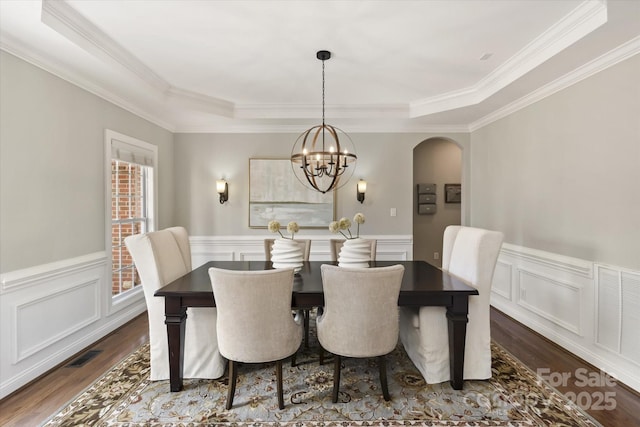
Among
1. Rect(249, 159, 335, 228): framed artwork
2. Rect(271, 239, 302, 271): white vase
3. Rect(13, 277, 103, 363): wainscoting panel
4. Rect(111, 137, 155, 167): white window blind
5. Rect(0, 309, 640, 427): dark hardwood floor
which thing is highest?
Rect(111, 137, 155, 167): white window blind

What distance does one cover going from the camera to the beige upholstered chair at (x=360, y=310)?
1.87 meters

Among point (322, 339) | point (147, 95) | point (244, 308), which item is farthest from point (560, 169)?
point (147, 95)

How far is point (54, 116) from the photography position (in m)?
2.54

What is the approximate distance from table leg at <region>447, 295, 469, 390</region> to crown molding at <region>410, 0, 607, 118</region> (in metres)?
1.97

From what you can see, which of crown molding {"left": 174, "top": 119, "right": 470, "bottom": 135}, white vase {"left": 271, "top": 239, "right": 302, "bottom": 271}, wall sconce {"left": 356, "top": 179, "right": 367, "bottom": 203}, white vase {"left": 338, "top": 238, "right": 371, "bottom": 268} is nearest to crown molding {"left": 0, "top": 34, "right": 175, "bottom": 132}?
crown molding {"left": 174, "top": 119, "right": 470, "bottom": 135}

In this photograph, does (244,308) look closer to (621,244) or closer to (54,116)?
(54,116)

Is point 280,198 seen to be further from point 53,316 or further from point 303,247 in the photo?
point 53,316

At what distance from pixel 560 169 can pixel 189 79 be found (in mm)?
3723

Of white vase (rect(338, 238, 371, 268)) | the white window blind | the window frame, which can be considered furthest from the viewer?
the white window blind

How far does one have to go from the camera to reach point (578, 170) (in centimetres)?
270

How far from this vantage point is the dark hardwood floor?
195cm

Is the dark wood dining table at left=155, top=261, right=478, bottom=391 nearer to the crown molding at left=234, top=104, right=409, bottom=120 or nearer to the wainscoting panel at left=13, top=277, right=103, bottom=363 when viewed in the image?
the wainscoting panel at left=13, top=277, right=103, bottom=363

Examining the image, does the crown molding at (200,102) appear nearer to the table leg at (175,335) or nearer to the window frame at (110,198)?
the window frame at (110,198)

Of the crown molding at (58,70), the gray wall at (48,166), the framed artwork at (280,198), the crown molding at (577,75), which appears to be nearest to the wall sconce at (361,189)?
the framed artwork at (280,198)
